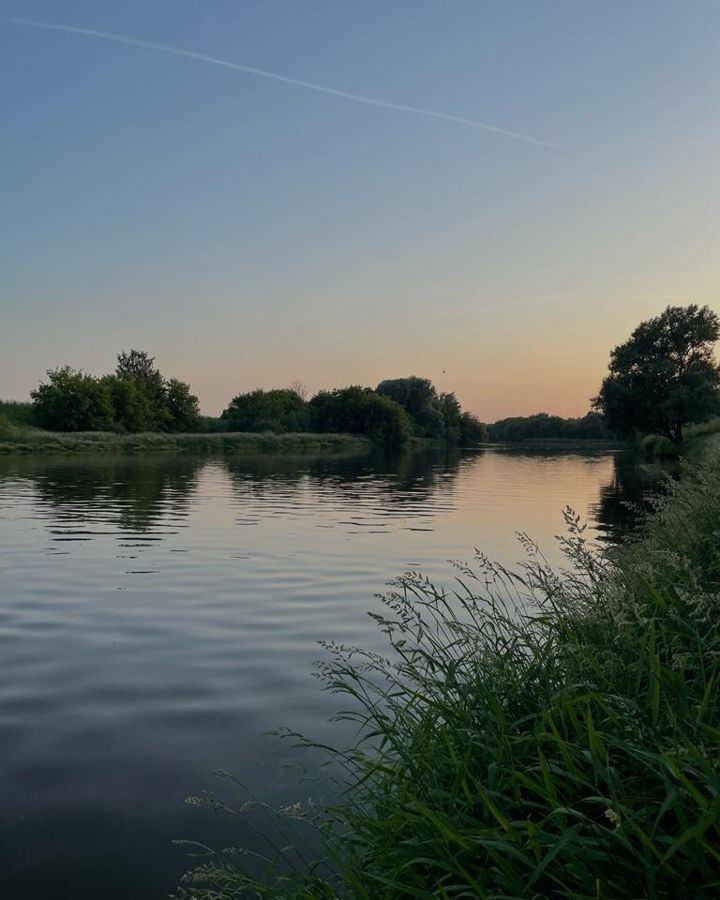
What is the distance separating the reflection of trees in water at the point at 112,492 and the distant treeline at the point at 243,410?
54991 mm

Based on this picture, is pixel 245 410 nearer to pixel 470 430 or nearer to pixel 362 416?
pixel 362 416

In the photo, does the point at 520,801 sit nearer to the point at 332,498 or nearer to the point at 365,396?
the point at 332,498

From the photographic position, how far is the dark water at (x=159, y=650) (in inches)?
204

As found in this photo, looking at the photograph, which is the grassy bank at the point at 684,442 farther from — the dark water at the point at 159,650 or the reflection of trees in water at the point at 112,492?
the dark water at the point at 159,650

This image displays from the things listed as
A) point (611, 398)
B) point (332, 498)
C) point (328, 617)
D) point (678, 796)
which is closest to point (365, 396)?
point (611, 398)

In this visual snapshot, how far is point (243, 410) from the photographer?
13350 cm

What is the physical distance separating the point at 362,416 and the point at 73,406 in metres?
46.6

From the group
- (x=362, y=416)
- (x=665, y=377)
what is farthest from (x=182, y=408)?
(x=665, y=377)

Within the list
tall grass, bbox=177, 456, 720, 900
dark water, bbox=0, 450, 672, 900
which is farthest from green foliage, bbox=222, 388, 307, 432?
tall grass, bbox=177, 456, 720, 900

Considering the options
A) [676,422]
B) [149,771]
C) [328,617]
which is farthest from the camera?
[676,422]

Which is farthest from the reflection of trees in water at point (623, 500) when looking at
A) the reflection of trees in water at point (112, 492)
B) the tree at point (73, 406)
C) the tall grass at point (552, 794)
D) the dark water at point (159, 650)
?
the tree at point (73, 406)

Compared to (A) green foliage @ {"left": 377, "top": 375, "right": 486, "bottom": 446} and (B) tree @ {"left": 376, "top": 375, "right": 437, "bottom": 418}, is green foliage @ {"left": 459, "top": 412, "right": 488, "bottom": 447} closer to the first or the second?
(A) green foliage @ {"left": 377, "top": 375, "right": 486, "bottom": 446}

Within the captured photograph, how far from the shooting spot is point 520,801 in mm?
3490

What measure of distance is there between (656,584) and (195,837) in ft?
13.3
